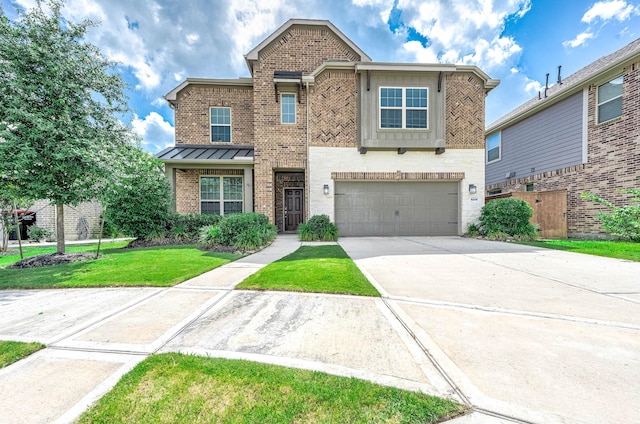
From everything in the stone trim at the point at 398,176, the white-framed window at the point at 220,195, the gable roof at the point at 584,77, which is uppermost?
the gable roof at the point at 584,77

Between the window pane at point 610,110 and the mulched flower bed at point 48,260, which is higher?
the window pane at point 610,110

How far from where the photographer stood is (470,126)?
34.8 feet

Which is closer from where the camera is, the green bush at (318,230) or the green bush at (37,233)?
the green bush at (318,230)

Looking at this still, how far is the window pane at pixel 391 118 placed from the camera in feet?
33.2

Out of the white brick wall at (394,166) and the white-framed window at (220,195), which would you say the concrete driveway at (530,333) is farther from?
the white-framed window at (220,195)

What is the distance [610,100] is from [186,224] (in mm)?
16199

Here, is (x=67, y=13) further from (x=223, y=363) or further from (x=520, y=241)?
(x=520, y=241)

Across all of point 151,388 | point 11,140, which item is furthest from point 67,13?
point 151,388

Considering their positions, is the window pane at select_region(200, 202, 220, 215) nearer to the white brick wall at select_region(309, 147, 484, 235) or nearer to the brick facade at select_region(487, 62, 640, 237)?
the white brick wall at select_region(309, 147, 484, 235)

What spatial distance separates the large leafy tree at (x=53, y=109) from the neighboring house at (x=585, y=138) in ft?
50.8

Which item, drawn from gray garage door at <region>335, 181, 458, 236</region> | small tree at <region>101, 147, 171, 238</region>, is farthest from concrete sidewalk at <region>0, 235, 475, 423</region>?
gray garage door at <region>335, 181, 458, 236</region>

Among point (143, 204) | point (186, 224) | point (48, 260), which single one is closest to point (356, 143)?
point (186, 224)

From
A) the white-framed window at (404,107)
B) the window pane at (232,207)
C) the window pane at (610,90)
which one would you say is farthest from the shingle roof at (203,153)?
the window pane at (610,90)

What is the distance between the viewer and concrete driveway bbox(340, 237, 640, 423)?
59.4 inches
